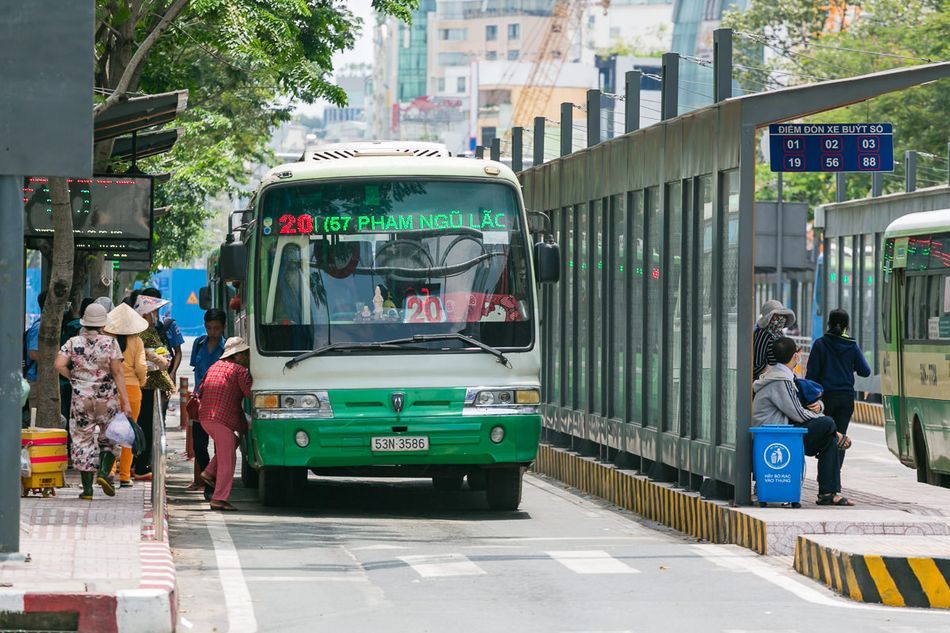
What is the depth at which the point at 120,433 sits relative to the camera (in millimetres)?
14633

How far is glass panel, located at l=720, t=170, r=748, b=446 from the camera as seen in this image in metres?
14.5

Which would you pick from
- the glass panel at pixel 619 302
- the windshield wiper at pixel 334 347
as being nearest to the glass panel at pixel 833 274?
the glass panel at pixel 619 302

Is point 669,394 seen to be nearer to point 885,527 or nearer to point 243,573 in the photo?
point 885,527

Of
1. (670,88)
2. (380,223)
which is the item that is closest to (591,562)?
(380,223)

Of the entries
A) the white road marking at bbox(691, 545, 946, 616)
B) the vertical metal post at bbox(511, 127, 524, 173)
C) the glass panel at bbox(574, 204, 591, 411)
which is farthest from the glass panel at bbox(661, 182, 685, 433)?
the vertical metal post at bbox(511, 127, 524, 173)

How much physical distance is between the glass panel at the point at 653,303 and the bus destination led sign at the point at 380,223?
191 centimetres

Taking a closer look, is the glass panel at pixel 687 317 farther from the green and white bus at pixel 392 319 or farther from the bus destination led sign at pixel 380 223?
the bus destination led sign at pixel 380 223

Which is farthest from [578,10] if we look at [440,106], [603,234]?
[603,234]

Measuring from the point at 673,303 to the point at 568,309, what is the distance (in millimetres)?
5044

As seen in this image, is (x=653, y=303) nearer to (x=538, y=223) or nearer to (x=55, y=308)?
(x=538, y=223)

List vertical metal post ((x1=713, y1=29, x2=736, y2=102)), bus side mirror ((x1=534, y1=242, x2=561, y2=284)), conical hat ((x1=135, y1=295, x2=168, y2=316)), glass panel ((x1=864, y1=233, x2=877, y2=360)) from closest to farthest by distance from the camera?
1. vertical metal post ((x1=713, y1=29, x2=736, y2=102))
2. bus side mirror ((x1=534, y1=242, x2=561, y2=284))
3. conical hat ((x1=135, y1=295, x2=168, y2=316))
4. glass panel ((x1=864, y1=233, x2=877, y2=360))

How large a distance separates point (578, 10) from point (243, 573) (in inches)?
7257

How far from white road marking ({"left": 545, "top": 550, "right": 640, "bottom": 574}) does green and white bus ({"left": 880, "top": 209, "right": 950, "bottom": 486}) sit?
6740mm

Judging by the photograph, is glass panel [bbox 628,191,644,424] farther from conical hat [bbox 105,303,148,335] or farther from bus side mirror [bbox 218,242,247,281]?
conical hat [bbox 105,303,148,335]
